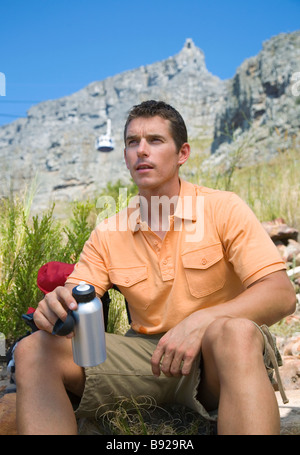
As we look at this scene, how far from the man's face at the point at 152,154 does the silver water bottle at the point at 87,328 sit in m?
0.80

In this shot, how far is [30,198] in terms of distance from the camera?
13.5 ft

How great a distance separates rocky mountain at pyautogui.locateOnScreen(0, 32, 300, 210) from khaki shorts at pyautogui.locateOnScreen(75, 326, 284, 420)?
26.8 meters

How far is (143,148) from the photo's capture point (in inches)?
84.0

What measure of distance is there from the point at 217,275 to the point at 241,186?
4853 mm

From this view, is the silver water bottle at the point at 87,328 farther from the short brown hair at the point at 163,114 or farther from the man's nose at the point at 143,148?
the short brown hair at the point at 163,114

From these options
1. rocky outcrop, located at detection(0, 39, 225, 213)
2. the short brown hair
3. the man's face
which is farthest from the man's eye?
rocky outcrop, located at detection(0, 39, 225, 213)

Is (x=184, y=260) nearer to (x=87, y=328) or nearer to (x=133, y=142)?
(x=87, y=328)

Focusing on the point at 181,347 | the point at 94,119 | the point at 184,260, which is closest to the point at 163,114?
Result: the point at 184,260

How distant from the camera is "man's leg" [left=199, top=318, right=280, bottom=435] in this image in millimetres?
1309

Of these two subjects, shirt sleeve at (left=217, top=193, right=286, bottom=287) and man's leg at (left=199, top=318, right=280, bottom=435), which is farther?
shirt sleeve at (left=217, top=193, right=286, bottom=287)

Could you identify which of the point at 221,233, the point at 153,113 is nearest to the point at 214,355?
the point at 221,233

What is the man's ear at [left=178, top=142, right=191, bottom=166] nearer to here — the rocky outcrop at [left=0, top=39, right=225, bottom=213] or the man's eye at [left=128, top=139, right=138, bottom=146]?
the man's eye at [left=128, top=139, right=138, bottom=146]

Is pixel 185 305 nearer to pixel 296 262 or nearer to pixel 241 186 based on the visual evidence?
pixel 296 262

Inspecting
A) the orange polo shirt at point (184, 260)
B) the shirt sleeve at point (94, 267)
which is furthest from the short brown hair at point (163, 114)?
the shirt sleeve at point (94, 267)
